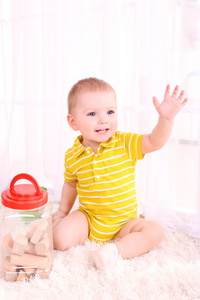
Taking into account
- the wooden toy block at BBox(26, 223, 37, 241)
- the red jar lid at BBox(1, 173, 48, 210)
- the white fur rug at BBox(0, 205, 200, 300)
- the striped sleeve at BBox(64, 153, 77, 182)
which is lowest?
the white fur rug at BBox(0, 205, 200, 300)

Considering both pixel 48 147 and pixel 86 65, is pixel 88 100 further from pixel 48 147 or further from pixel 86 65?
pixel 48 147

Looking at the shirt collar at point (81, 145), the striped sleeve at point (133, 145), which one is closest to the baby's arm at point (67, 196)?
the shirt collar at point (81, 145)

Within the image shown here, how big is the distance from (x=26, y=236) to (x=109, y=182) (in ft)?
1.07

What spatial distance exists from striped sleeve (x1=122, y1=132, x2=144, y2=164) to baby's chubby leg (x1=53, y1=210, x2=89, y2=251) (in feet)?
0.88

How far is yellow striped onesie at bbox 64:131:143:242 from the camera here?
1.12 metres

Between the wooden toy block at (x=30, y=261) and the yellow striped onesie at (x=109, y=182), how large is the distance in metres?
0.24

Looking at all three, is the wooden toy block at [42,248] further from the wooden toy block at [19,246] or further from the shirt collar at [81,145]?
the shirt collar at [81,145]

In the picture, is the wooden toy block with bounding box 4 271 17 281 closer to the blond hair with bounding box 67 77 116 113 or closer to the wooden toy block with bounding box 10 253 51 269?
the wooden toy block with bounding box 10 253 51 269

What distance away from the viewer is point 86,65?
1.42 metres

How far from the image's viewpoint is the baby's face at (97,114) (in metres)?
1.09

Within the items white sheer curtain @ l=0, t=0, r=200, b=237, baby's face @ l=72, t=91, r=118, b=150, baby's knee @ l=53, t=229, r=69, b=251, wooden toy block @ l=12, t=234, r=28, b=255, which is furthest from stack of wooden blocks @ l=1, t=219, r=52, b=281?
white sheer curtain @ l=0, t=0, r=200, b=237

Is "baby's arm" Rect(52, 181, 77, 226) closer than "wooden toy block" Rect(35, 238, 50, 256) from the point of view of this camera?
No

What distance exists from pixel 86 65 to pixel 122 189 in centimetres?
57

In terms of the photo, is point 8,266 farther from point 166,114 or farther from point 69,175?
point 166,114
